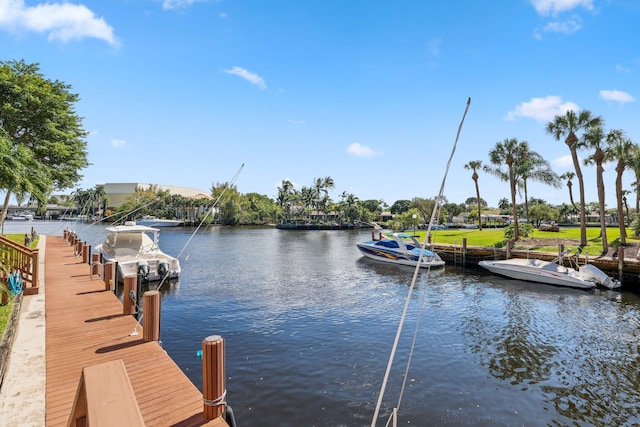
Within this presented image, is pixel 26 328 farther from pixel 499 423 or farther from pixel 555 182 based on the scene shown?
pixel 555 182

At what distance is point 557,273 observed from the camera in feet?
76.1

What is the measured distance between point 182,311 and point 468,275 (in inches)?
846

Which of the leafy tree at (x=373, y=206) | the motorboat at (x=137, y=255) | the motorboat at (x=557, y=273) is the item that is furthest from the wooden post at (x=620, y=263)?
the leafy tree at (x=373, y=206)

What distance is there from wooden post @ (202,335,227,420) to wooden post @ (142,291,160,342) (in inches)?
147

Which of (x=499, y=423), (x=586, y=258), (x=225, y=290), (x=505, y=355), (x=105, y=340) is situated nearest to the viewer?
(x=499, y=423)

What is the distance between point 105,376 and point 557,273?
26889 millimetres

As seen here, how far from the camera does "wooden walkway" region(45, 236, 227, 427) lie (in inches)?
233

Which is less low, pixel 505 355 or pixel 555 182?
pixel 555 182

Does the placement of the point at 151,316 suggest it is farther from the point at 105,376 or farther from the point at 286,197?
the point at 286,197

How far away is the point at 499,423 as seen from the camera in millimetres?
8211

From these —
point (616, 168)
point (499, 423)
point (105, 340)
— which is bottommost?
point (499, 423)

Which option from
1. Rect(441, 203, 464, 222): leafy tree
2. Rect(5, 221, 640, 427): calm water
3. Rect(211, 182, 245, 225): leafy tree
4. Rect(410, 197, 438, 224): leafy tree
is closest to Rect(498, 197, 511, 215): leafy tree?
Rect(441, 203, 464, 222): leafy tree

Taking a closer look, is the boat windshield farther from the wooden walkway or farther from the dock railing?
the dock railing

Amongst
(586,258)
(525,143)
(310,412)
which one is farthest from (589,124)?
(310,412)
